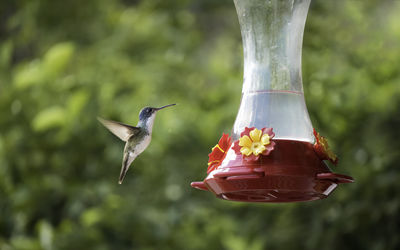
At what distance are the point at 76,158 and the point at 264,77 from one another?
415 centimetres

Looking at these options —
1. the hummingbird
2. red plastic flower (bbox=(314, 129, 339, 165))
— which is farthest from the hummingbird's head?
red plastic flower (bbox=(314, 129, 339, 165))

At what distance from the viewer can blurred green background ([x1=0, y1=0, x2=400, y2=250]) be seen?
577 cm

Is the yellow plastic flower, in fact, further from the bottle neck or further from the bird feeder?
the bottle neck

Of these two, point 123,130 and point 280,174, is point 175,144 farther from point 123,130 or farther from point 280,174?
point 280,174

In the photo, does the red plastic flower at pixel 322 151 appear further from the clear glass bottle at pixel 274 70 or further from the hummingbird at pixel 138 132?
the hummingbird at pixel 138 132

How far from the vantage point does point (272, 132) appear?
316 centimetres

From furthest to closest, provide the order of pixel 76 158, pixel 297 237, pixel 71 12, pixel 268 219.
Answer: pixel 71 12, pixel 76 158, pixel 268 219, pixel 297 237

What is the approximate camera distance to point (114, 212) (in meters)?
6.82

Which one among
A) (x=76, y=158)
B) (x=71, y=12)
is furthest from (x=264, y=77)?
(x=71, y=12)

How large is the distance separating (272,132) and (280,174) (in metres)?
0.22

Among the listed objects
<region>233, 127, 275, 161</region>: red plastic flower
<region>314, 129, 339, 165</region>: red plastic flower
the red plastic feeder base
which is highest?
<region>314, 129, 339, 165</region>: red plastic flower

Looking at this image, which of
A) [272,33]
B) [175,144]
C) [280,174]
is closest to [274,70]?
[272,33]

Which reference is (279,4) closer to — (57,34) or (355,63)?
(355,63)

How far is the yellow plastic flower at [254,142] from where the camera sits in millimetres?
3082
